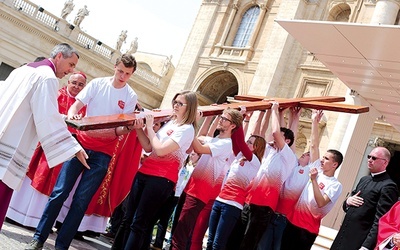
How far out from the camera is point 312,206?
6.09 meters

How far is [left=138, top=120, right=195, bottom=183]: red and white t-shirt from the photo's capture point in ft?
15.0

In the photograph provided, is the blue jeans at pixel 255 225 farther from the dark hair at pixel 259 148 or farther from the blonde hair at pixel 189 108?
the blonde hair at pixel 189 108

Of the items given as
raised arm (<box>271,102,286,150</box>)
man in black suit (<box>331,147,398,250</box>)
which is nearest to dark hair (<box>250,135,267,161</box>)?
raised arm (<box>271,102,286,150</box>)

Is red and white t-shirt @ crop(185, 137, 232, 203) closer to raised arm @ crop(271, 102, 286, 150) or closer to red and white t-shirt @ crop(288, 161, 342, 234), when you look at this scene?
raised arm @ crop(271, 102, 286, 150)

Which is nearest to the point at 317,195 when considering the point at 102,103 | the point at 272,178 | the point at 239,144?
the point at 272,178

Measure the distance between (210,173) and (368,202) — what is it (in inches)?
75.2

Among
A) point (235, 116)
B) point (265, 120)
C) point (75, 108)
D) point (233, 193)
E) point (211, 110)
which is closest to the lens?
point (75, 108)

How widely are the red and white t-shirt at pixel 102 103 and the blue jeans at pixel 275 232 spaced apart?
7.92ft

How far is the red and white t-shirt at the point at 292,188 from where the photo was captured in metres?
6.29

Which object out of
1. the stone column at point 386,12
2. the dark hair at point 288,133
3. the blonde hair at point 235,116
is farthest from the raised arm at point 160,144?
the stone column at point 386,12

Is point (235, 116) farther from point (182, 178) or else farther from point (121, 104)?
point (182, 178)

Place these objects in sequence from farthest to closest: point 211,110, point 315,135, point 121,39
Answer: point 121,39 → point 315,135 → point 211,110

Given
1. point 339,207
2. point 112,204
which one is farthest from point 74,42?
point 112,204

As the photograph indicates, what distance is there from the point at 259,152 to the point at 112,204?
6.59 ft
